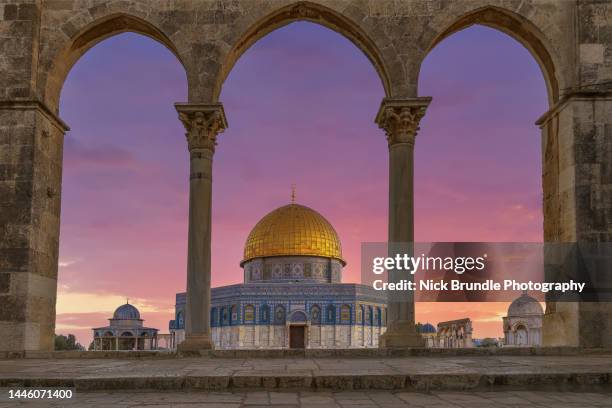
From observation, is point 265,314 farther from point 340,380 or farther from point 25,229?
point 340,380

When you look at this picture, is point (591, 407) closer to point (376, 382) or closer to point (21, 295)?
point (376, 382)

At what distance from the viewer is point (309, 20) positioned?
14227 mm

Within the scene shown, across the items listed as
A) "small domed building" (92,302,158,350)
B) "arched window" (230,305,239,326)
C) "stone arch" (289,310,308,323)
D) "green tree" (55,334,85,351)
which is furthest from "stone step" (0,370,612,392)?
"green tree" (55,334,85,351)

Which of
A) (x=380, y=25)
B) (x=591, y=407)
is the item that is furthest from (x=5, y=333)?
(x=591, y=407)

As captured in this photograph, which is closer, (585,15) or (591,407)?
(591,407)

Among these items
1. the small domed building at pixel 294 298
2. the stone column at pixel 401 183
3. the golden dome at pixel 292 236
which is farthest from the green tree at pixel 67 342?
the stone column at pixel 401 183

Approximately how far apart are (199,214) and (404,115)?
424 centimetres

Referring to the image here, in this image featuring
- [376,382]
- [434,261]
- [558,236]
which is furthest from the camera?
[434,261]

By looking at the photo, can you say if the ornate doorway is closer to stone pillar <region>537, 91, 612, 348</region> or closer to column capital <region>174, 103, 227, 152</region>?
stone pillar <region>537, 91, 612, 348</region>

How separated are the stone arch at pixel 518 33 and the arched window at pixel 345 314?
40.1m

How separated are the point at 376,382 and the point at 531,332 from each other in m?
49.1

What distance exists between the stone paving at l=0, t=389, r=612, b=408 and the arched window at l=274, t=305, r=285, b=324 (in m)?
45.2

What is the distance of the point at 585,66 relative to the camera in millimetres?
13180

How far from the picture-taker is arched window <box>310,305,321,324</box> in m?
53.0
